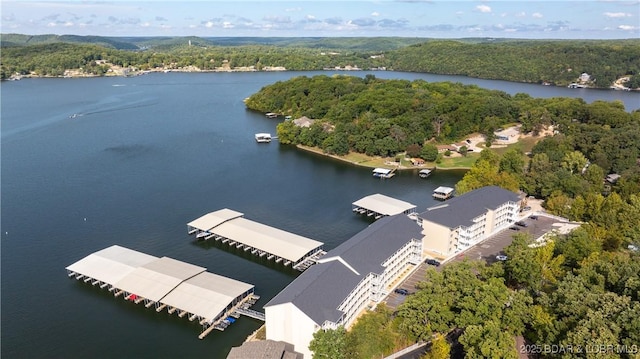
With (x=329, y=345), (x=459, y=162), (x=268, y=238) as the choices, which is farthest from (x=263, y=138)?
(x=329, y=345)

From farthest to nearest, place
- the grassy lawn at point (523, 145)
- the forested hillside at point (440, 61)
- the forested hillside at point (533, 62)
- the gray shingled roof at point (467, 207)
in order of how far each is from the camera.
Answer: the forested hillside at point (440, 61) → the forested hillside at point (533, 62) → the grassy lawn at point (523, 145) → the gray shingled roof at point (467, 207)

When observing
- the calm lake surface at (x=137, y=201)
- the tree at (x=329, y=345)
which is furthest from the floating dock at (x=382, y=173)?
the tree at (x=329, y=345)

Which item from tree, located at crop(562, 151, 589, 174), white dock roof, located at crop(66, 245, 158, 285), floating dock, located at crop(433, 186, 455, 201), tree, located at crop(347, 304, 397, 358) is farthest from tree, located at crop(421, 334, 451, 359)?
tree, located at crop(562, 151, 589, 174)

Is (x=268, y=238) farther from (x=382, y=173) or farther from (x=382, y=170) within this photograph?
(x=382, y=170)

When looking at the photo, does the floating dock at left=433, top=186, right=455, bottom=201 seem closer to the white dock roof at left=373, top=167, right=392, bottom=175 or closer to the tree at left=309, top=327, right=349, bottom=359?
the white dock roof at left=373, top=167, right=392, bottom=175

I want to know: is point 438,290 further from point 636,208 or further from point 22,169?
point 22,169

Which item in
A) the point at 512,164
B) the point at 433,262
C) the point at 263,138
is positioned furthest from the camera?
the point at 263,138

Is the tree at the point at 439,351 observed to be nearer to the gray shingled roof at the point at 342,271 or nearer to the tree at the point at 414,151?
the gray shingled roof at the point at 342,271
